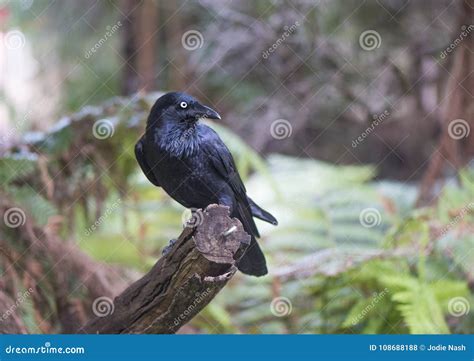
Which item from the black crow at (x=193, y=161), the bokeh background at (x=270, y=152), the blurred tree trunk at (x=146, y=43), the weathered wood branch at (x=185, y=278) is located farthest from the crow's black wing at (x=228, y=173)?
the blurred tree trunk at (x=146, y=43)

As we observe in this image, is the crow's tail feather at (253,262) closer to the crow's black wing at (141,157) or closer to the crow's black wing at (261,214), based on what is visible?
the crow's black wing at (261,214)

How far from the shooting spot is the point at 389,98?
3754 mm

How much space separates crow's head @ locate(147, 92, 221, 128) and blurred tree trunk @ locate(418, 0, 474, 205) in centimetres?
173

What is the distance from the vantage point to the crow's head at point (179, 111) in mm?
2105

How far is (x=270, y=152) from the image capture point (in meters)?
3.97

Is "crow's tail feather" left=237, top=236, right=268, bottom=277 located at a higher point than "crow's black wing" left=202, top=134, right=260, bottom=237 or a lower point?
lower

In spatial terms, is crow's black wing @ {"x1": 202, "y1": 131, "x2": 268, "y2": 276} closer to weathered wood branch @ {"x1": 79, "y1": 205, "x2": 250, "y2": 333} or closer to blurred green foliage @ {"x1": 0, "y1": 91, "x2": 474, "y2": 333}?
weathered wood branch @ {"x1": 79, "y1": 205, "x2": 250, "y2": 333}

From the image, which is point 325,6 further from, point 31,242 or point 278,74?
point 31,242

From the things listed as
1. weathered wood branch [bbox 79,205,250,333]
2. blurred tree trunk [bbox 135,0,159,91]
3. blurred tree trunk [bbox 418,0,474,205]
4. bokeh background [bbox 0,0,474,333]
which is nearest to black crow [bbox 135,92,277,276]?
weathered wood branch [bbox 79,205,250,333]

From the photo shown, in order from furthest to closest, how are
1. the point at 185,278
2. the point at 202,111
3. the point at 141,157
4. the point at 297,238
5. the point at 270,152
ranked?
the point at 270,152 → the point at 297,238 → the point at 141,157 → the point at 202,111 → the point at 185,278

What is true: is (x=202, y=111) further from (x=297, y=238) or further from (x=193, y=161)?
(x=297, y=238)

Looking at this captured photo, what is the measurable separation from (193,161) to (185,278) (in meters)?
0.44

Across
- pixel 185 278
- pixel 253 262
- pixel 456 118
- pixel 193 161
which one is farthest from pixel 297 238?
pixel 185 278

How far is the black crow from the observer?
211 cm
